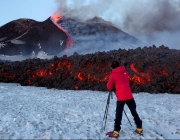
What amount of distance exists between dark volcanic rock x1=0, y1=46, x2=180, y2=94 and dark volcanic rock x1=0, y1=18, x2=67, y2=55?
2702 centimetres

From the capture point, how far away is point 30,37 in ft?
190

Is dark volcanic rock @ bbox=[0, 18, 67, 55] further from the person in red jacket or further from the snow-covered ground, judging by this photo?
the person in red jacket

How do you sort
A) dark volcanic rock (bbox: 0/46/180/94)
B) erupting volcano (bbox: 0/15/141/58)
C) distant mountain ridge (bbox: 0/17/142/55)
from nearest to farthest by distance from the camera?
dark volcanic rock (bbox: 0/46/180/94)
erupting volcano (bbox: 0/15/141/58)
distant mountain ridge (bbox: 0/17/142/55)

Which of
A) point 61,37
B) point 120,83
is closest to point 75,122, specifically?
point 120,83

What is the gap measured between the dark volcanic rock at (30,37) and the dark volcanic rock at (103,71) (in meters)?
27.0

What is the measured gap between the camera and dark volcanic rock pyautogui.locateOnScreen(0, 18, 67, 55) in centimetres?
5312

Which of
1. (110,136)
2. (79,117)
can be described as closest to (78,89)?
(79,117)

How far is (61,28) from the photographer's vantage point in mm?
56000

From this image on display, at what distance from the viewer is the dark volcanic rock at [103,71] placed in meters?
17.1

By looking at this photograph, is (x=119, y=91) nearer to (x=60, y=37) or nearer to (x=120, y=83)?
(x=120, y=83)

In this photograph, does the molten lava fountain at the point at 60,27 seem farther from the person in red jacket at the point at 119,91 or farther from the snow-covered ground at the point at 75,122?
the person in red jacket at the point at 119,91

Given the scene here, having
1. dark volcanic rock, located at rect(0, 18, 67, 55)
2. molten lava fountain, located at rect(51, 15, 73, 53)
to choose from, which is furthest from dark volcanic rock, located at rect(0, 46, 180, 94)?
dark volcanic rock, located at rect(0, 18, 67, 55)

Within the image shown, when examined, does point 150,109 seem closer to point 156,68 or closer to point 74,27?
point 156,68

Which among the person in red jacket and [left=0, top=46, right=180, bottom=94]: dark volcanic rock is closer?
the person in red jacket
